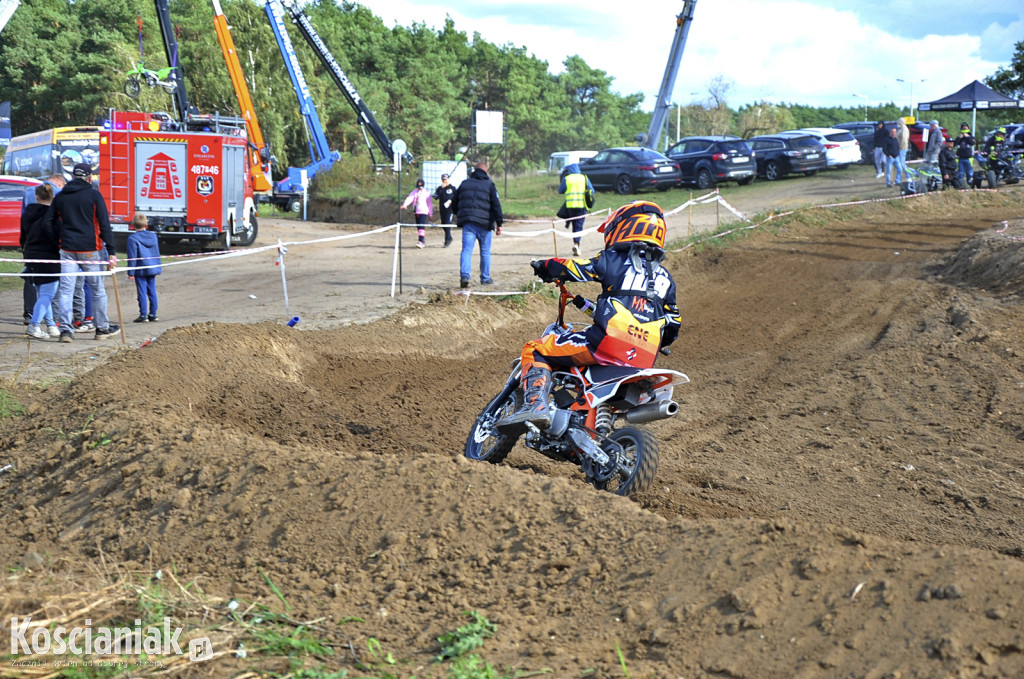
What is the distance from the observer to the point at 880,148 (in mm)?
28188

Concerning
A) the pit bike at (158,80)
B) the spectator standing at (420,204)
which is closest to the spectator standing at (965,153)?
the spectator standing at (420,204)

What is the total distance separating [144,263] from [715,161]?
2149 cm

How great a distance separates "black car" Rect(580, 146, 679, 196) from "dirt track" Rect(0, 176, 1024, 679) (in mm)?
17139

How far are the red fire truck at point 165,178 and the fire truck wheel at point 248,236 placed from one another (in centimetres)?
259

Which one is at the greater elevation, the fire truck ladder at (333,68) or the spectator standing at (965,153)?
the fire truck ladder at (333,68)

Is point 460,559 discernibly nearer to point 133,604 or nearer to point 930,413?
point 133,604

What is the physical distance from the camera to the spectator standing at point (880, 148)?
87.1 ft

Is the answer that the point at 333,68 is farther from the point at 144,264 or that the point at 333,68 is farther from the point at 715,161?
the point at 144,264

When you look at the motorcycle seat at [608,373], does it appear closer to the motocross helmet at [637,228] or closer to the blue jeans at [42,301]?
the motocross helmet at [637,228]

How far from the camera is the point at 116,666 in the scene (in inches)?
143

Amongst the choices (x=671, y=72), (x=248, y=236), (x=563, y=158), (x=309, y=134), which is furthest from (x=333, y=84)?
(x=248, y=236)

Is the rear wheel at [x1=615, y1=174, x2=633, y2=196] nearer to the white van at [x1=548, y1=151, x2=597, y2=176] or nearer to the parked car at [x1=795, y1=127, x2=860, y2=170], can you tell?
the parked car at [x1=795, y1=127, x2=860, y2=170]

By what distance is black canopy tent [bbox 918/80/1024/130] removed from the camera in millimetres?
32625

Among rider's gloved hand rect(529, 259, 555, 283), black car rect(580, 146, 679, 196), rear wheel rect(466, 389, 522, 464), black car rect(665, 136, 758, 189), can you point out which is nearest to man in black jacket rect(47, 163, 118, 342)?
rear wheel rect(466, 389, 522, 464)
